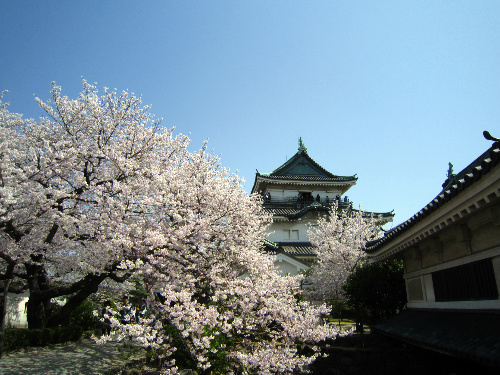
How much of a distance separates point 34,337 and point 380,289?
43.3 feet

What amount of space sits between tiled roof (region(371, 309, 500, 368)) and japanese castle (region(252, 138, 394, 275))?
19922 mm

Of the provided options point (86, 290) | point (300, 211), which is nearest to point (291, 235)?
point (300, 211)

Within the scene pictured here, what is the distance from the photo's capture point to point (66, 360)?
10.5 m

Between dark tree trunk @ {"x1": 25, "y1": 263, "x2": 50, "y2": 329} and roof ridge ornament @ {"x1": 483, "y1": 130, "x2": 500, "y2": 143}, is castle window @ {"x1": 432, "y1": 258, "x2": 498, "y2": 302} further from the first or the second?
dark tree trunk @ {"x1": 25, "y1": 263, "x2": 50, "y2": 329}

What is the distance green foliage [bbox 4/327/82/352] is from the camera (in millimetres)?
11164

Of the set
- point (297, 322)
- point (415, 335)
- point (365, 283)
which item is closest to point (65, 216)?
point (297, 322)

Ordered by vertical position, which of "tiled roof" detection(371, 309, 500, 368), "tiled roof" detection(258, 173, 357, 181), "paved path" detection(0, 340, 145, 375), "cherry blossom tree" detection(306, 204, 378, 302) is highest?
"tiled roof" detection(258, 173, 357, 181)

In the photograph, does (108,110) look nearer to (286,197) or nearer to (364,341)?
(364,341)

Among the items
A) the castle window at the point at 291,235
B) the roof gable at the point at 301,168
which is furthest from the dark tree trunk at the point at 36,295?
the roof gable at the point at 301,168

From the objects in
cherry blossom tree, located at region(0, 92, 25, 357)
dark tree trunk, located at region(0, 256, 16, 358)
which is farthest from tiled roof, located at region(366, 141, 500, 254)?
dark tree trunk, located at region(0, 256, 16, 358)

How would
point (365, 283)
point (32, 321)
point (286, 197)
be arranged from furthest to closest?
point (286, 197) → point (365, 283) → point (32, 321)

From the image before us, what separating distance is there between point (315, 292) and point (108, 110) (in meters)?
15.4

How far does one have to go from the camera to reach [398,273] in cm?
1334

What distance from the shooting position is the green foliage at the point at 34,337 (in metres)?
11.2
